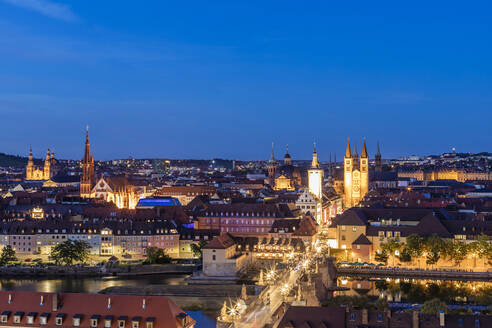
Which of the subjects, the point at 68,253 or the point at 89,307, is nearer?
the point at 89,307

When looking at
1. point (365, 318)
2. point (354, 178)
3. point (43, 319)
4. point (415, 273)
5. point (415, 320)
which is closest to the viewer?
point (415, 320)

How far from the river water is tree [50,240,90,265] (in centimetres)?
367

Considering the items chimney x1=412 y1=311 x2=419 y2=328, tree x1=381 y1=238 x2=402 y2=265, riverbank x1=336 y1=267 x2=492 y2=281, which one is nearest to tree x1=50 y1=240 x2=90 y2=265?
riverbank x1=336 y1=267 x2=492 y2=281

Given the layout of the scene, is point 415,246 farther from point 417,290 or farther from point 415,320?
point 415,320

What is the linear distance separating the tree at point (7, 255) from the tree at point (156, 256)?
12008 mm

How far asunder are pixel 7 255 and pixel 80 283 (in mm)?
10577

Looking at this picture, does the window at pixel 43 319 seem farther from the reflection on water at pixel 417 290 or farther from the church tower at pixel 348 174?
the church tower at pixel 348 174

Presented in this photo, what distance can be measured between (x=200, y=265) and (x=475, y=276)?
22.0 m

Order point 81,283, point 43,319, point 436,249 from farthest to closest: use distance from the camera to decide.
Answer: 1. point 436,249
2. point 81,283
3. point 43,319

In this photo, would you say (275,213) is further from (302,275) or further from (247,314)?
(247,314)

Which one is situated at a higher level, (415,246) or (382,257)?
(415,246)

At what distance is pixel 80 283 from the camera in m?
51.3

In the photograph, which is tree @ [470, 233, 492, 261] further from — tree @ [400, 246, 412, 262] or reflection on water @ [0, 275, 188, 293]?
reflection on water @ [0, 275, 188, 293]

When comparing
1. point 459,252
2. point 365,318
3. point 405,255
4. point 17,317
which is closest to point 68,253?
point 405,255
